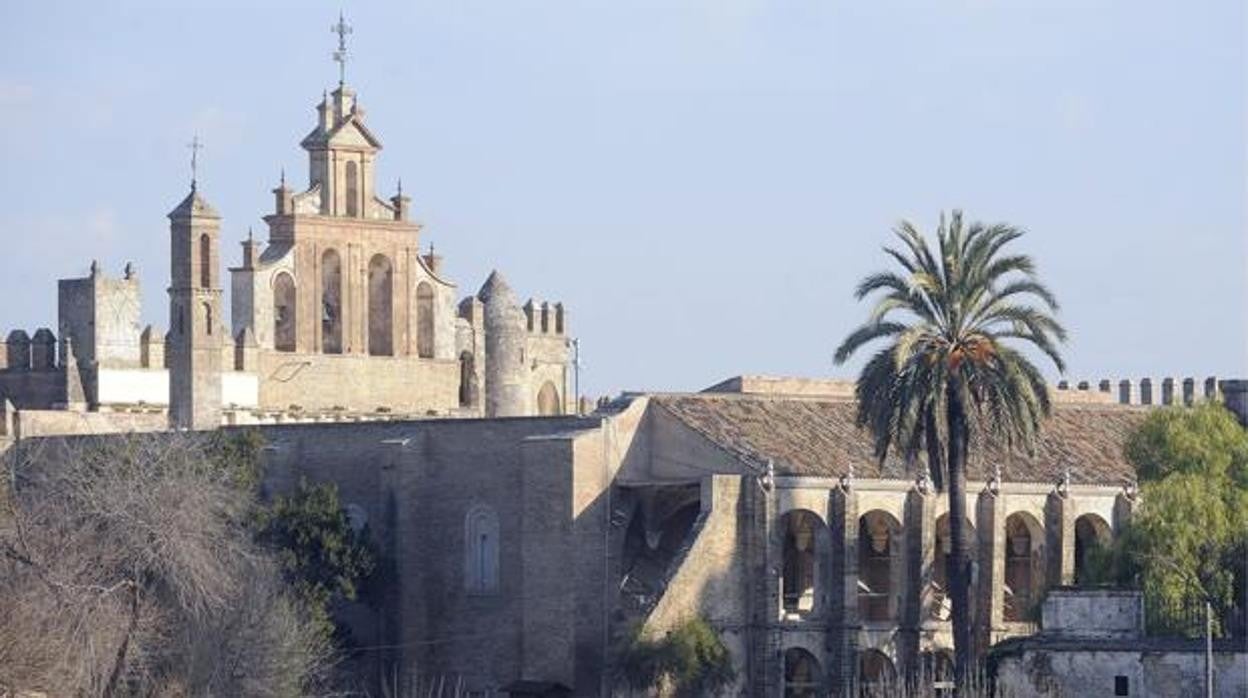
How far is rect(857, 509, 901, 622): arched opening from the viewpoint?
215 feet

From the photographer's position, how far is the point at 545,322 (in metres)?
86.9

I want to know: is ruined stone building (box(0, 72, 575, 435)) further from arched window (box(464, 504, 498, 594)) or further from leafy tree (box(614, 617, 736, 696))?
leafy tree (box(614, 617, 736, 696))

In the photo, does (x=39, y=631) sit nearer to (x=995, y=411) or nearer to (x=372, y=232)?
(x=995, y=411)

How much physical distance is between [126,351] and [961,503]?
24.8 meters

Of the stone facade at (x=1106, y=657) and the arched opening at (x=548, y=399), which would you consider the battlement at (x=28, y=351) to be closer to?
the arched opening at (x=548, y=399)

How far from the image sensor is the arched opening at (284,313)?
8025 cm

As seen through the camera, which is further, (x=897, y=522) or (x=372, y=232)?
(x=372, y=232)

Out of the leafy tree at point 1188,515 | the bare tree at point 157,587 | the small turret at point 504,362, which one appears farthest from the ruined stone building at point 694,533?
the small turret at point 504,362

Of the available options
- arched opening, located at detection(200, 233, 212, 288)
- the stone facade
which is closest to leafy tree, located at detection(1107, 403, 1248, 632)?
the stone facade

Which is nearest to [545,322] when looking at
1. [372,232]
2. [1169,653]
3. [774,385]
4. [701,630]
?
[372,232]

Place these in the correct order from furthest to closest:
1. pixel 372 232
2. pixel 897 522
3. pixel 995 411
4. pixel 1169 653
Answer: pixel 372 232 < pixel 897 522 < pixel 995 411 < pixel 1169 653

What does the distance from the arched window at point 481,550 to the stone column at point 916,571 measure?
6389 millimetres

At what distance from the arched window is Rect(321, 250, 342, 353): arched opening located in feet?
51.4

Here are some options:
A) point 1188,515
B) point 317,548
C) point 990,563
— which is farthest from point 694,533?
point 1188,515
